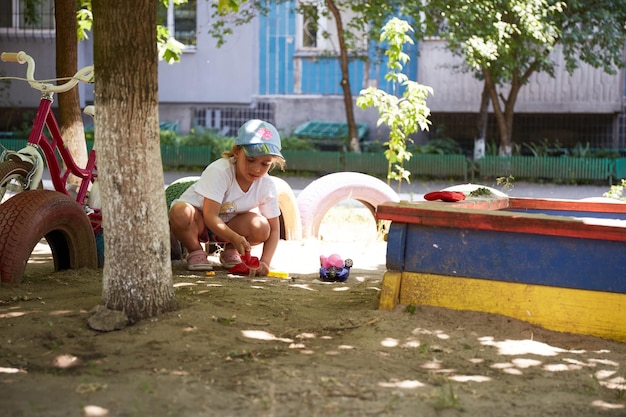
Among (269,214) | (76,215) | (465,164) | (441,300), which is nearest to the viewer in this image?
(441,300)

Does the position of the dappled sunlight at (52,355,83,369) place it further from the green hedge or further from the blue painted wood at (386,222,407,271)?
the green hedge

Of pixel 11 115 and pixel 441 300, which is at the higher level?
pixel 11 115

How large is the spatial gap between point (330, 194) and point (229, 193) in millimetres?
2640

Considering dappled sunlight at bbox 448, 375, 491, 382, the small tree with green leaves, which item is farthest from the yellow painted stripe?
the small tree with green leaves

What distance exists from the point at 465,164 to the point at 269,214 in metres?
13.1

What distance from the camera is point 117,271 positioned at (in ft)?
14.3

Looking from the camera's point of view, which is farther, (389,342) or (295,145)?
(295,145)

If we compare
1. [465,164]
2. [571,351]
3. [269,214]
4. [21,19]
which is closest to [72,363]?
[571,351]

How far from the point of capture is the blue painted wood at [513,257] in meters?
4.48

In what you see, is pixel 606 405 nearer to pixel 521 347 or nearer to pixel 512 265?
pixel 521 347

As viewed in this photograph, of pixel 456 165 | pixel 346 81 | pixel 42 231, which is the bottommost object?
pixel 42 231

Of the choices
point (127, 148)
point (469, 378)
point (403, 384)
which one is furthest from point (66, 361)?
point (469, 378)

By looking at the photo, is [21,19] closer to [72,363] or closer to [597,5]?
[597,5]

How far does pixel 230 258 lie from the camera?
6.62m
